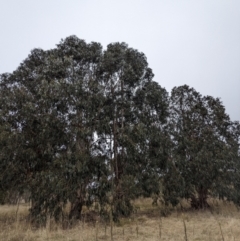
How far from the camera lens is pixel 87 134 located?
10.9 metres

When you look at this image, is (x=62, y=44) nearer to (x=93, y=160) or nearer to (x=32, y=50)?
(x=32, y=50)

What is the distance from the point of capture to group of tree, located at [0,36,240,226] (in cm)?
1075

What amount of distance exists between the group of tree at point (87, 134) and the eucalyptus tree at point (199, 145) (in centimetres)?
104

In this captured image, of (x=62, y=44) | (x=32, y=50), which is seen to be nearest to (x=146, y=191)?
(x=62, y=44)

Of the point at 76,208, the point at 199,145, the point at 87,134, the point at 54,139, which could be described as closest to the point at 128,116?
the point at 87,134

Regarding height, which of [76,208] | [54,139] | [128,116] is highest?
[128,116]

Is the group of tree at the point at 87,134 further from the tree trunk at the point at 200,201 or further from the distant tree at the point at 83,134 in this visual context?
the tree trunk at the point at 200,201

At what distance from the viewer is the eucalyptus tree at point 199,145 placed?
15.6 m

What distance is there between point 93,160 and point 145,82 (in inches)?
216

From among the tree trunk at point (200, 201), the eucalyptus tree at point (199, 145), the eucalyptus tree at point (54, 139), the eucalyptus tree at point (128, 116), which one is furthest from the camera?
the tree trunk at point (200, 201)

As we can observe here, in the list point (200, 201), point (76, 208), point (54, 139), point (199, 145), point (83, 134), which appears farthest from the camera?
point (200, 201)

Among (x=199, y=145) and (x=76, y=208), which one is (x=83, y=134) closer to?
(x=76, y=208)

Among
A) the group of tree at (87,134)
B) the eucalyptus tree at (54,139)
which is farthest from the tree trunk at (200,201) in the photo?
the eucalyptus tree at (54,139)

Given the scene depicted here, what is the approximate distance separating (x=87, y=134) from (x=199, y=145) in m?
8.78
